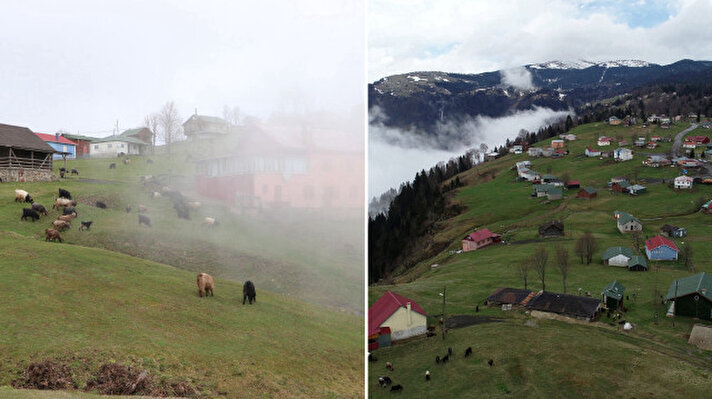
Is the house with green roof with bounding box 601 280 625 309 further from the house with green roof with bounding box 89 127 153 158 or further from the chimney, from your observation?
the house with green roof with bounding box 89 127 153 158

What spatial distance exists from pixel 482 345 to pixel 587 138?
340 feet

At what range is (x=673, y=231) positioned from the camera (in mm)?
46281

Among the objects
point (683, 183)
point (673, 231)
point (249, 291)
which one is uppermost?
point (683, 183)

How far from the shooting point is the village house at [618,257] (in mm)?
38781

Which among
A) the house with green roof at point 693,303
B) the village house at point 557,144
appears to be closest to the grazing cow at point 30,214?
the house with green roof at point 693,303

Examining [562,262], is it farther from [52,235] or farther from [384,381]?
[52,235]

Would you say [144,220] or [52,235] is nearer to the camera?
[52,235]

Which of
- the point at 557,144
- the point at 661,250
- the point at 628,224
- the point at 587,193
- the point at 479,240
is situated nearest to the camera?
the point at 661,250

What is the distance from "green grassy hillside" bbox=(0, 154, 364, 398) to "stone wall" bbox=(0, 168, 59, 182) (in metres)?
0.20

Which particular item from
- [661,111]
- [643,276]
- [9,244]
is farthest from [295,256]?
[661,111]

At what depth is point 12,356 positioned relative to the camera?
263 inches

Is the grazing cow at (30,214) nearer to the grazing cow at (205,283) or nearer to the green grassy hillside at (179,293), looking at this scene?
the green grassy hillside at (179,293)

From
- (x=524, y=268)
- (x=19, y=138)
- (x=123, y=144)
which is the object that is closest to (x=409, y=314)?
(x=123, y=144)

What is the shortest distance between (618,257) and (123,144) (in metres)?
38.9
